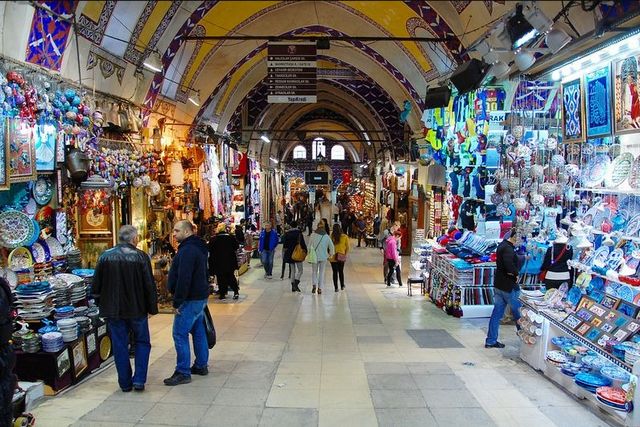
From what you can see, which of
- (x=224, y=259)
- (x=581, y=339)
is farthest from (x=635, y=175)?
(x=224, y=259)

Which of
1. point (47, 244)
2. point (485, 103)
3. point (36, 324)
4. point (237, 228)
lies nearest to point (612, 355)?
point (485, 103)

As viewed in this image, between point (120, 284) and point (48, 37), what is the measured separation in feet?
8.85

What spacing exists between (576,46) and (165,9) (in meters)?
4.73

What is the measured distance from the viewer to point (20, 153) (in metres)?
4.29

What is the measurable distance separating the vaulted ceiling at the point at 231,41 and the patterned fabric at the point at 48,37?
0.04 ft

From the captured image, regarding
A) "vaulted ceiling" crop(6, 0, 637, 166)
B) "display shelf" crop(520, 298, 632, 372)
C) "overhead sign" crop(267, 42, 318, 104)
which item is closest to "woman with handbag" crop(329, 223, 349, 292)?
"overhead sign" crop(267, 42, 318, 104)

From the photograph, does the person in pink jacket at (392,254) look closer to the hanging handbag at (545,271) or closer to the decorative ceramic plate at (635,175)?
the hanging handbag at (545,271)

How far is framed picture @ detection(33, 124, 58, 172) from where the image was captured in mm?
4637

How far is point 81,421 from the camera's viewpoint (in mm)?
3574

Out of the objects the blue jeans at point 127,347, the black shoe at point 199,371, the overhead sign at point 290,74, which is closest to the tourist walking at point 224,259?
the overhead sign at point 290,74

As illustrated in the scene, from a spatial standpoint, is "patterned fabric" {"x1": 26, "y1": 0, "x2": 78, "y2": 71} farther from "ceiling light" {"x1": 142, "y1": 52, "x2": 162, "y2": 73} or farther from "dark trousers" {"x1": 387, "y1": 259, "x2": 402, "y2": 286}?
"dark trousers" {"x1": 387, "y1": 259, "x2": 402, "y2": 286}

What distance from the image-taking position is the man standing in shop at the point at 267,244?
10547mm

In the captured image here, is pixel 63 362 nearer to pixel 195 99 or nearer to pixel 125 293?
pixel 125 293

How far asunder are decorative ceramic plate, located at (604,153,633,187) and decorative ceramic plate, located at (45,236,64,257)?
558cm
